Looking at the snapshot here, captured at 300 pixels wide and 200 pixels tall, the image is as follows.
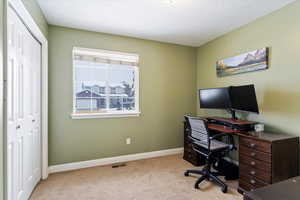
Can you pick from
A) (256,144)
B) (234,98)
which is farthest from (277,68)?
(256,144)

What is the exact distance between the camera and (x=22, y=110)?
1.69 meters

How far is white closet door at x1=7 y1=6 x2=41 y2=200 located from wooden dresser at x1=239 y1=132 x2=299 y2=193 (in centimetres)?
254

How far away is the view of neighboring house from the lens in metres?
2.84

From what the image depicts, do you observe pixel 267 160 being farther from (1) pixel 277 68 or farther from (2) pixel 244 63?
(2) pixel 244 63

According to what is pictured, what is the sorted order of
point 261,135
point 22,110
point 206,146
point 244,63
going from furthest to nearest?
point 244,63 < point 206,146 < point 261,135 < point 22,110

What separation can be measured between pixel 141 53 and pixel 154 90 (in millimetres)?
815

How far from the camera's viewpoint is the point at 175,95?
3496 mm

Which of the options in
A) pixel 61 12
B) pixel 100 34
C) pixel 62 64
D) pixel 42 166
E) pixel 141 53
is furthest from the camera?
pixel 141 53

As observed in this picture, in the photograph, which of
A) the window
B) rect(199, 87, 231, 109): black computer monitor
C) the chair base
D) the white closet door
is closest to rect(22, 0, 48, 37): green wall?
the white closet door

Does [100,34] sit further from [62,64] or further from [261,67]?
[261,67]

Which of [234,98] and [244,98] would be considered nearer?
[244,98]

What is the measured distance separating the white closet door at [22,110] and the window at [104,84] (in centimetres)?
65

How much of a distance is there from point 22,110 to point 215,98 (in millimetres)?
2783

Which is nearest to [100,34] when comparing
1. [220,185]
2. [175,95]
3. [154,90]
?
[154,90]
